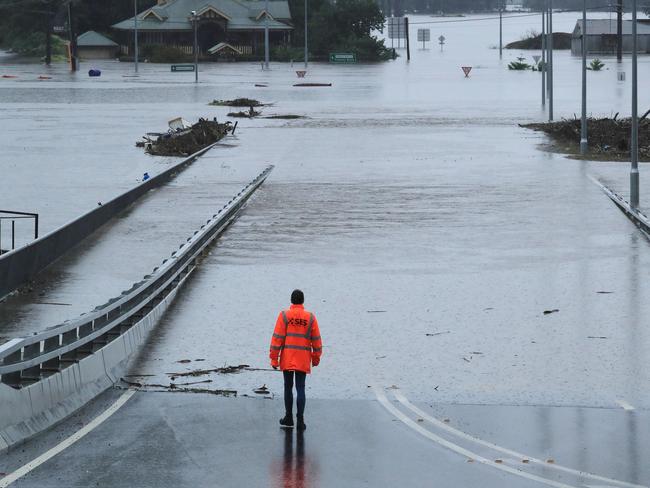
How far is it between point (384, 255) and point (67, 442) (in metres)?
14.1

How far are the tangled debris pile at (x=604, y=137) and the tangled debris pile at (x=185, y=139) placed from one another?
14053 mm

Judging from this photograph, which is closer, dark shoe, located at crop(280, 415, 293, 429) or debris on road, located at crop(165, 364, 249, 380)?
dark shoe, located at crop(280, 415, 293, 429)

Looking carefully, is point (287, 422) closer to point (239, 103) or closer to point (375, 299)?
point (375, 299)

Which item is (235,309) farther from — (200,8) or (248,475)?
(200,8)

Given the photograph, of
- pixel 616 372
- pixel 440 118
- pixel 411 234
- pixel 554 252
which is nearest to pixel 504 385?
pixel 616 372

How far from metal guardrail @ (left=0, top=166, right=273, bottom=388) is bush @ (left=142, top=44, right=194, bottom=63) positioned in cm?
13740

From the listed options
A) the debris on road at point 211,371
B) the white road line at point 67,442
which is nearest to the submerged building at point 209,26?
the debris on road at point 211,371

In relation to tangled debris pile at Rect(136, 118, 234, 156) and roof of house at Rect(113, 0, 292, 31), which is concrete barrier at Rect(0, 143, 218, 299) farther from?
roof of house at Rect(113, 0, 292, 31)

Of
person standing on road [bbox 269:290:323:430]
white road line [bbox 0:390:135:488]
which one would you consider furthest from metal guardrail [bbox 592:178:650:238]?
person standing on road [bbox 269:290:323:430]

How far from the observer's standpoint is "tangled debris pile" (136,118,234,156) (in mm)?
52094

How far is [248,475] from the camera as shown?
1282 centimetres

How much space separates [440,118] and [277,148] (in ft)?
61.9

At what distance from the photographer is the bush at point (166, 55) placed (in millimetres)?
160750

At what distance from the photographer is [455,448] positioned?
13844 millimetres
